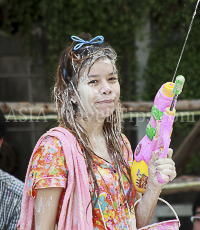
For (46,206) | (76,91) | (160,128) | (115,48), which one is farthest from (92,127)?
(115,48)

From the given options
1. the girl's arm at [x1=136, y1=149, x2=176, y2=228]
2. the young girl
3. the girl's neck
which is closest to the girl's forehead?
the young girl

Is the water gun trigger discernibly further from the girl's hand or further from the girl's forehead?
the girl's forehead

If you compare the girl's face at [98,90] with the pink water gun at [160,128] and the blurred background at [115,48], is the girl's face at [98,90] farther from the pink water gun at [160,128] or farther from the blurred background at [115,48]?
the blurred background at [115,48]

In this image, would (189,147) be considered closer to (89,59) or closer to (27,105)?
(27,105)

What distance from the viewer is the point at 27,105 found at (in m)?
3.01

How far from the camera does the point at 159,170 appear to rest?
139 centimetres

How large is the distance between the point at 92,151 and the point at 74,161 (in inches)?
5.0

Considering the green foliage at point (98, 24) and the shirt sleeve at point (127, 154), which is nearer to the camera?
the shirt sleeve at point (127, 154)

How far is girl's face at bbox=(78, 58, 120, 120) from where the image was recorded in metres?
1.44

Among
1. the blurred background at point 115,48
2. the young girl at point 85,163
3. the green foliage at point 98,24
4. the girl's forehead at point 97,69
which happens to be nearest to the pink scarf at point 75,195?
the young girl at point 85,163

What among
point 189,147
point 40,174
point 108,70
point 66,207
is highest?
point 108,70

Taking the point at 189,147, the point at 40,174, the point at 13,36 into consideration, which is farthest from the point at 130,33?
the point at 40,174

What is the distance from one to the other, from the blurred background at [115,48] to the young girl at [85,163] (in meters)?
2.56

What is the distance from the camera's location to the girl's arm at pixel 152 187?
4.57 feet
